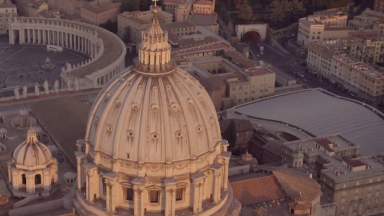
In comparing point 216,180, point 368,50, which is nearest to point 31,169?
point 216,180

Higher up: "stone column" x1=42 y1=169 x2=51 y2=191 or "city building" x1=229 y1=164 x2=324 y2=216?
"stone column" x1=42 y1=169 x2=51 y2=191

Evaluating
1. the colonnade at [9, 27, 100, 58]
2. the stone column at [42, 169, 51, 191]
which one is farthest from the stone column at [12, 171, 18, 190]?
the colonnade at [9, 27, 100, 58]

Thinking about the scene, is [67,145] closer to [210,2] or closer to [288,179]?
[288,179]

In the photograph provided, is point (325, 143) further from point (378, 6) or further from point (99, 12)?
point (378, 6)

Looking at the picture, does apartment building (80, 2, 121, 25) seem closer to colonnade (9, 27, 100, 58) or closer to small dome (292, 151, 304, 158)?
colonnade (9, 27, 100, 58)

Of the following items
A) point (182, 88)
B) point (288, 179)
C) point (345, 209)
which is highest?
point (182, 88)

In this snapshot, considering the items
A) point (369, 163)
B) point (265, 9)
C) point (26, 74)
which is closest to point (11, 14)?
point (26, 74)
